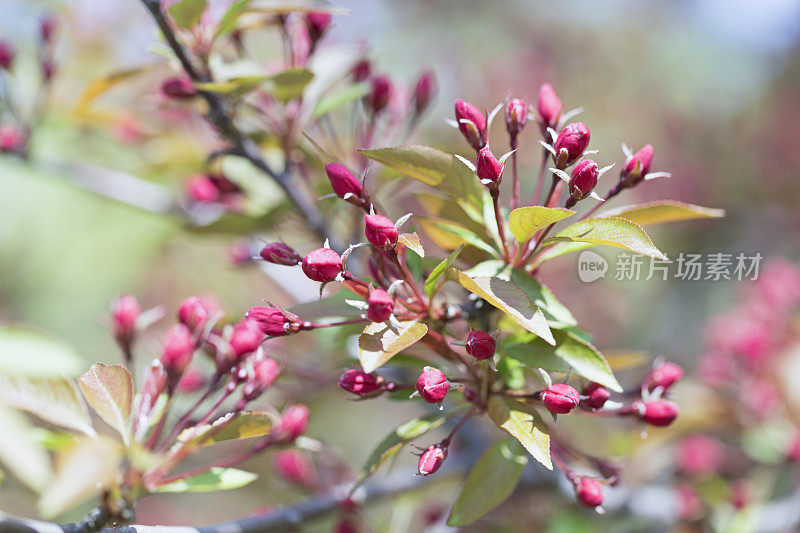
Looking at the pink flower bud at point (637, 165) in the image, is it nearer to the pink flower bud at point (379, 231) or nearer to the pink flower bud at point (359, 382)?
the pink flower bud at point (379, 231)

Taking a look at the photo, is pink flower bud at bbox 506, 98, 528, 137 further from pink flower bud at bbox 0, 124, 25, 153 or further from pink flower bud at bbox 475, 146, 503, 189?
pink flower bud at bbox 0, 124, 25, 153

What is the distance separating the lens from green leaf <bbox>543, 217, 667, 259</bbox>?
4.02 feet

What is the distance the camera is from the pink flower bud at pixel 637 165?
4.69ft

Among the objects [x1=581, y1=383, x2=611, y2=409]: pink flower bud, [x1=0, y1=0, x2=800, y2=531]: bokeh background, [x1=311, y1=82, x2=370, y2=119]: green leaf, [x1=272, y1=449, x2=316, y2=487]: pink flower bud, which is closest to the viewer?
[x1=581, y1=383, x2=611, y2=409]: pink flower bud

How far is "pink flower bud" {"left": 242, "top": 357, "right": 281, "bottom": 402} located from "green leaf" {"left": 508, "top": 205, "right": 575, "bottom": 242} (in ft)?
2.24

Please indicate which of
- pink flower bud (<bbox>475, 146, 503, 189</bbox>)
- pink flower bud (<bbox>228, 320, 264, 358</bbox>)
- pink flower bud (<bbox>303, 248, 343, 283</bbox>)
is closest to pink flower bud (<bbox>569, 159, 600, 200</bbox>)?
pink flower bud (<bbox>475, 146, 503, 189</bbox>)

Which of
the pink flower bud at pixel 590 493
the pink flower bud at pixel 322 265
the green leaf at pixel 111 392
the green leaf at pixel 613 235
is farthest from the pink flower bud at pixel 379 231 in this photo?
the pink flower bud at pixel 590 493

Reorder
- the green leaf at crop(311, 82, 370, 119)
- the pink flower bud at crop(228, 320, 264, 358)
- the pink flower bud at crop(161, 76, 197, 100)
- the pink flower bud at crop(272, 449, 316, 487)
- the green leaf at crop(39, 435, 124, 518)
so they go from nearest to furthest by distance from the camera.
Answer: the green leaf at crop(39, 435, 124, 518)
the pink flower bud at crop(228, 320, 264, 358)
the pink flower bud at crop(161, 76, 197, 100)
the green leaf at crop(311, 82, 370, 119)
the pink flower bud at crop(272, 449, 316, 487)

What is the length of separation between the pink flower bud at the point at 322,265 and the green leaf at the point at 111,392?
44 cm

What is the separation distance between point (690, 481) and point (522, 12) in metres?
6.58

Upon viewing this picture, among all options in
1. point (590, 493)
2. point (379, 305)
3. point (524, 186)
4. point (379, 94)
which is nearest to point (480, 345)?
point (379, 305)

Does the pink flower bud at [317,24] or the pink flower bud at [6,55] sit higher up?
the pink flower bud at [317,24]

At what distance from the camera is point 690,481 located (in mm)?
2682

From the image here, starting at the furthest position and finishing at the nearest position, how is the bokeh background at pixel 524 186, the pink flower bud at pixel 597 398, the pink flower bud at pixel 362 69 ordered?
the bokeh background at pixel 524 186 → the pink flower bud at pixel 362 69 → the pink flower bud at pixel 597 398
